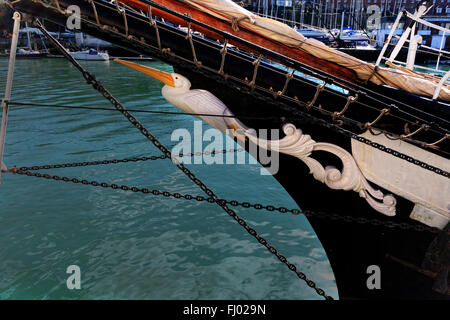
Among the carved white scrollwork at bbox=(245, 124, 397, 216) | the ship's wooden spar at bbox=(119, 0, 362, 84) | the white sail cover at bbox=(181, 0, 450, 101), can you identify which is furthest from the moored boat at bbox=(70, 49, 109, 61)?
the carved white scrollwork at bbox=(245, 124, 397, 216)

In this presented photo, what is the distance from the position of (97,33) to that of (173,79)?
711 mm

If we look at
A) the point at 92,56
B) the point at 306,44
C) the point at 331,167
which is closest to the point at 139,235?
the point at 331,167

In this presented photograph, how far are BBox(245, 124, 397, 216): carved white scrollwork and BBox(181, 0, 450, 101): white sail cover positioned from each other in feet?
2.43

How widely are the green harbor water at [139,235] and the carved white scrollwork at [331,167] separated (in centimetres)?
228

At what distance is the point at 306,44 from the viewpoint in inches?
135

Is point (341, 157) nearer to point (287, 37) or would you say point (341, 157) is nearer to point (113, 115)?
point (287, 37)

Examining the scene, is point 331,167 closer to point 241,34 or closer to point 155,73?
point 241,34

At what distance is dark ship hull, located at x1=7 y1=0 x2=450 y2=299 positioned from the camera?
3156 millimetres

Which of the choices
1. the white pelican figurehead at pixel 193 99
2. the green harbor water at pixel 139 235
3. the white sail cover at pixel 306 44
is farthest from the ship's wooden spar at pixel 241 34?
the green harbor water at pixel 139 235

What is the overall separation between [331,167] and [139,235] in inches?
165

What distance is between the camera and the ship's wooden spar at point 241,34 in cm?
337

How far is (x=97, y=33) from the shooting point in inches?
125

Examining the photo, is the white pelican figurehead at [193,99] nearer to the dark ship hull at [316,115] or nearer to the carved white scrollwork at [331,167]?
the dark ship hull at [316,115]

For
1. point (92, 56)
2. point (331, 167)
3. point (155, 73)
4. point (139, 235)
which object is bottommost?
point (139, 235)
